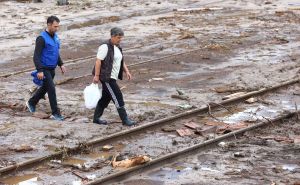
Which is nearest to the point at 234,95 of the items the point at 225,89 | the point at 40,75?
the point at 225,89

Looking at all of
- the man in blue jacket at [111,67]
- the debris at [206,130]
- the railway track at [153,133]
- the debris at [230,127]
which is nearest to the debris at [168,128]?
the railway track at [153,133]

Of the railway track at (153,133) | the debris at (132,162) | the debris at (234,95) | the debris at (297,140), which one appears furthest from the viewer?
the debris at (234,95)

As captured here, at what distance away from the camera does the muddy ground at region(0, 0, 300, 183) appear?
12.9 meters

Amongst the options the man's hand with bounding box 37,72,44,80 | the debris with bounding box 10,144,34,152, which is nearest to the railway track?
the debris with bounding box 10,144,34,152

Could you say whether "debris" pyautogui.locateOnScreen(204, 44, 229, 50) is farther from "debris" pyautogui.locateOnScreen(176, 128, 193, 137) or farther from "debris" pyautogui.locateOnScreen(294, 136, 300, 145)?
"debris" pyautogui.locateOnScreen(294, 136, 300, 145)

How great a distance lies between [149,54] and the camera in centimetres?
2189

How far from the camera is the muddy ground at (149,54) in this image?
12859mm

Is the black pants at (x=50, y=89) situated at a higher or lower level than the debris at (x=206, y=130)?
higher

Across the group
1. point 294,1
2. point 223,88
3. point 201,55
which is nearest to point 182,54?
point 201,55

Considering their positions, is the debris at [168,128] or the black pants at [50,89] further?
the black pants at [50,89]

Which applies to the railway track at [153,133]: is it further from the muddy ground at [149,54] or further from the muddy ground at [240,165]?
the muddy ground at [149,54]

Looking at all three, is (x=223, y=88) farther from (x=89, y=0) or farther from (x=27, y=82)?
(x=89, y=0)

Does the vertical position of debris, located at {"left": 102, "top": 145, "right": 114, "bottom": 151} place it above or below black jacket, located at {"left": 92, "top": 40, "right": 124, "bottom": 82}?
below

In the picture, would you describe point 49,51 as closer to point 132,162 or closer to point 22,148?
point 22,148
